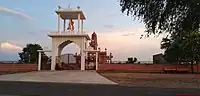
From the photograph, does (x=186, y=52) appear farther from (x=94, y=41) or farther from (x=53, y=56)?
(x=53, y=56)

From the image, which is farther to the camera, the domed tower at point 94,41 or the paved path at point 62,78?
the domed tower at point 94,41

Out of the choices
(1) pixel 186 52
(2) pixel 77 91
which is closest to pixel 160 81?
(2) pixel 77 91

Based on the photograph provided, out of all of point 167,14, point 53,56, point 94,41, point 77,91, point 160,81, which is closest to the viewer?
point 167,14

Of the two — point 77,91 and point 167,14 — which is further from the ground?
point 167,14

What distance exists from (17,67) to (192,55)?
25.6 metres

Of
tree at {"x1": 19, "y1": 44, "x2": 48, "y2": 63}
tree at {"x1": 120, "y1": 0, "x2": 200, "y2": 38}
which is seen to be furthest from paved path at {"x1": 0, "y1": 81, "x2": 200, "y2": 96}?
tree at {"x1": 19, "y1": 44, "x2": 48, "y2": 63}

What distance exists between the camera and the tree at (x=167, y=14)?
12156 millimetres

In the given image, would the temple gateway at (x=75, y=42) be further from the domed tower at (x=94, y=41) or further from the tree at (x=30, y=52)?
the tree at (x=30, y=52)

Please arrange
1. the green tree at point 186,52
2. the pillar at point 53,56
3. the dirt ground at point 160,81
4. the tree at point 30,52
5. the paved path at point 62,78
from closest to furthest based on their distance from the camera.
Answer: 1. the dirt ground at point 160,81
2. the paved path at point 62,78
3. the green tree at point 186,52
4. the pillar at point 53,56
5. the tree at point 30,52

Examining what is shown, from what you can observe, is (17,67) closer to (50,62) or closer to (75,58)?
(50,62)

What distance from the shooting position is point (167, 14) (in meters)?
12.8

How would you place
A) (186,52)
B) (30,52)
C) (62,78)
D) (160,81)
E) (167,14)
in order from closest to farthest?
(167,14) < (160,81) < (62,78) < (186,52) < (30,52)

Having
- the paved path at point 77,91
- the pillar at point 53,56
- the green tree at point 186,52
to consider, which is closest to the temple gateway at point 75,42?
the pillar at point 53,56

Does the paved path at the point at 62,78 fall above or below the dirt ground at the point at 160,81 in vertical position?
above
